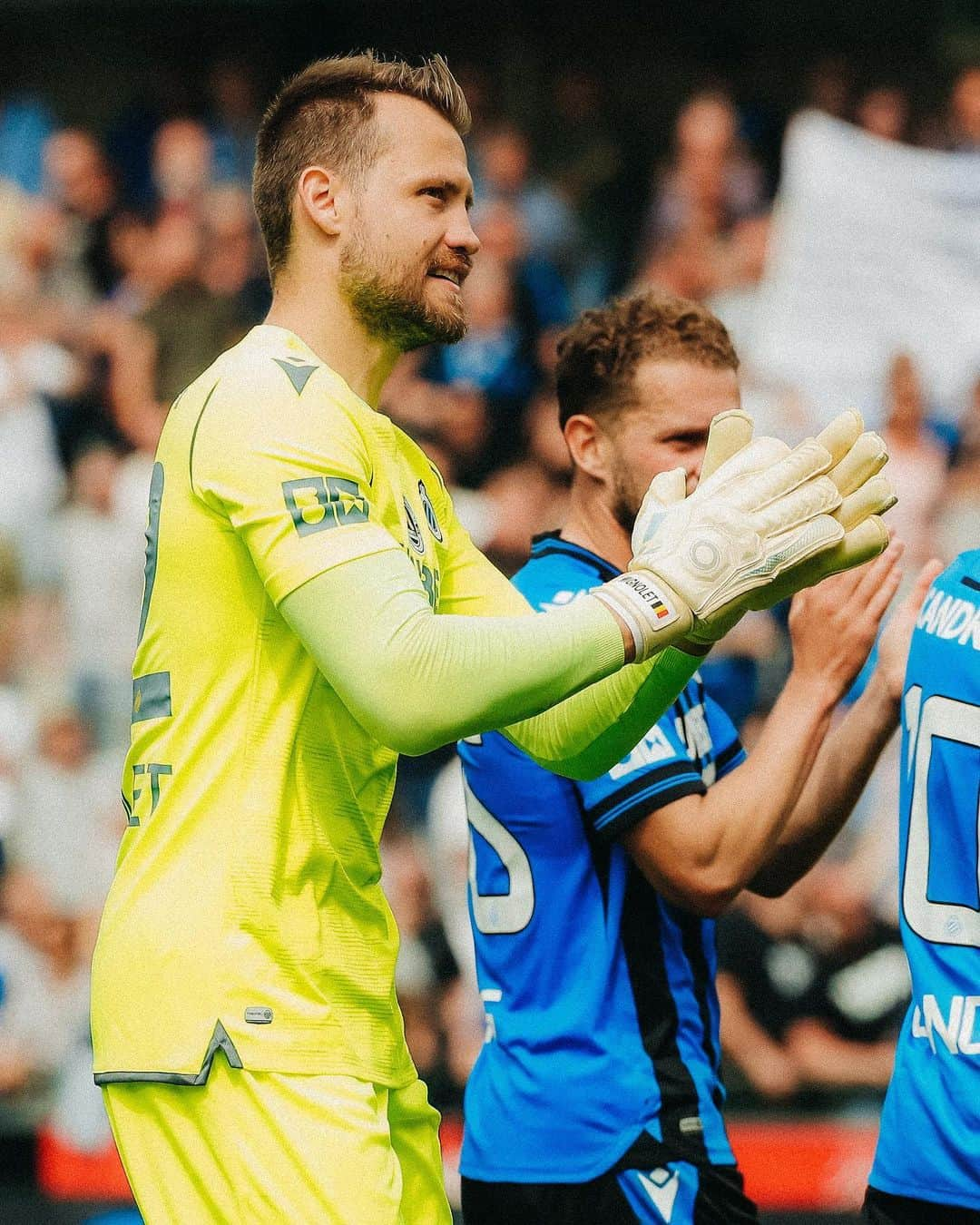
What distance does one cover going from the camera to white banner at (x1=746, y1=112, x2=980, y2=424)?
7.84 meters

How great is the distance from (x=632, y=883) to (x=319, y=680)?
940 millimetres

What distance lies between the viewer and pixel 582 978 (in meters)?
3.10

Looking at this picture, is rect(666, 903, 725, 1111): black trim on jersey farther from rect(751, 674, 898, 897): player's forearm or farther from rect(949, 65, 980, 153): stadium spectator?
rect(949, 65, 980, 153): stadium spectator

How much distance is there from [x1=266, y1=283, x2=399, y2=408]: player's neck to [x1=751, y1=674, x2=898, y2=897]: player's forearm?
4.40 ft

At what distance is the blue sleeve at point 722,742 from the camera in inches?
135

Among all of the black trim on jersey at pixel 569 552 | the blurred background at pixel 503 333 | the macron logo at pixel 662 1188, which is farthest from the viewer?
the blurred background at pixel 503 333

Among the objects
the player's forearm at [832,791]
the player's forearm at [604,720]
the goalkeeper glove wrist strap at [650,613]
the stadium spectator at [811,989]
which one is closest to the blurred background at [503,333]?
the stadium spectator at [811,989]

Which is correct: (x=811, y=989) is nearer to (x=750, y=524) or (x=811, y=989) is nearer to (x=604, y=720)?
(x=604, y=720)

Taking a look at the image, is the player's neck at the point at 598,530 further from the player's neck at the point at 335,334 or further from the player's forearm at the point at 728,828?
the player's neck at the point at 335,334

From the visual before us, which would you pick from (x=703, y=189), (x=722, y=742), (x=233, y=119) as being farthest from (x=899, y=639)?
(x=233, y=119)

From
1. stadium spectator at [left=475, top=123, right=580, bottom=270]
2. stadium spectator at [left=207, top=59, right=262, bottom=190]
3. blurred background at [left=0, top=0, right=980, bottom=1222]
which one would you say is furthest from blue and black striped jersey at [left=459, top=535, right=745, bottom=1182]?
stadium spectator at [left=207, top=59, right=262, bottom=190]

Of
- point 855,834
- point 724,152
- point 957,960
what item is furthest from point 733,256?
point 957,960

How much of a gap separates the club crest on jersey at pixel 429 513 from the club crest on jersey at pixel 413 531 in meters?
0.08

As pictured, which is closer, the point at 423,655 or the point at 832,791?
the point at 423,655
